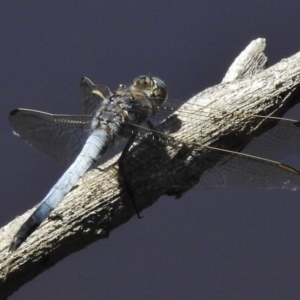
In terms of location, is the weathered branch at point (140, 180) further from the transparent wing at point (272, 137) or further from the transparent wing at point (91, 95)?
the transparent wing at point (91, 95)

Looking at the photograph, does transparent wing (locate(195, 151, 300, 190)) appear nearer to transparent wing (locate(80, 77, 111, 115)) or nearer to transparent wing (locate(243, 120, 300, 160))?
transparent wing (locate(243, 120, 300, 160))

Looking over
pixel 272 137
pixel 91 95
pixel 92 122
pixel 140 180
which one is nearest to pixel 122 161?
A: pixel 140 180

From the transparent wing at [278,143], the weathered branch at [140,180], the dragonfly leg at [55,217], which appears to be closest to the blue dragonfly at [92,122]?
the weathered branch at [140,180]

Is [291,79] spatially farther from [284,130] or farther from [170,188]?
[170,188]

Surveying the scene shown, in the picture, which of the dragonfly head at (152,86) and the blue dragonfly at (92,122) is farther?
the dragonfly head at (152,86)

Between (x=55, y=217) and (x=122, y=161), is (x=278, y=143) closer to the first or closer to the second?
(x=122, y=161)

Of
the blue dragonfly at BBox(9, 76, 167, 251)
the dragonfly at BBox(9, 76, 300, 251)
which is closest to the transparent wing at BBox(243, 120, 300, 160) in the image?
the dragonfly at BBox(9, 76, 300, 251)
